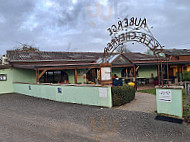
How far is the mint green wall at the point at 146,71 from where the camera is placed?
20.5 m

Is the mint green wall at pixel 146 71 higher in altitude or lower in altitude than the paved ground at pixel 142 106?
higher

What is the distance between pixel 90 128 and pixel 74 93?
456 cm

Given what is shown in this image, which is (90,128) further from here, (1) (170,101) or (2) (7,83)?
(2) (7,83)

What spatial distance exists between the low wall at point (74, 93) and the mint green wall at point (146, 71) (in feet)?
38.7

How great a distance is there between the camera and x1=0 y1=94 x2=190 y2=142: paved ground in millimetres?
4988

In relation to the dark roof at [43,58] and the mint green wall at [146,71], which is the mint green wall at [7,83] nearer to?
the dark roof at [43,58]

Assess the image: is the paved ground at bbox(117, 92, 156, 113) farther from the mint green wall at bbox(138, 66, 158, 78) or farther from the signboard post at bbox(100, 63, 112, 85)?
the mint green wall at bbox(138, 66, 158, 78)

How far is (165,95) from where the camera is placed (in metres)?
6.69

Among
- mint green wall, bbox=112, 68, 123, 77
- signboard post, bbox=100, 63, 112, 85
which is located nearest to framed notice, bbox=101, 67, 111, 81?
signboard post, bbox=100, 63, 112, 85

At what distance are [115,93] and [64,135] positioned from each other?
4.10 m

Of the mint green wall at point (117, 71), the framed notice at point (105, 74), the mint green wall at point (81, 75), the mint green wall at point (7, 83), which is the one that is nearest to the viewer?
the framed notice at point (105, 74)

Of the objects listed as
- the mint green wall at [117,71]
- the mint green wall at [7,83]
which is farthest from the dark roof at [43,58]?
the mint green wall at [117,71]

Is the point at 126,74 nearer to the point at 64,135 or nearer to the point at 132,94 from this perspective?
the point at 132,94

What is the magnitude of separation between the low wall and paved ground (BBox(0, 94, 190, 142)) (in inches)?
40.2
